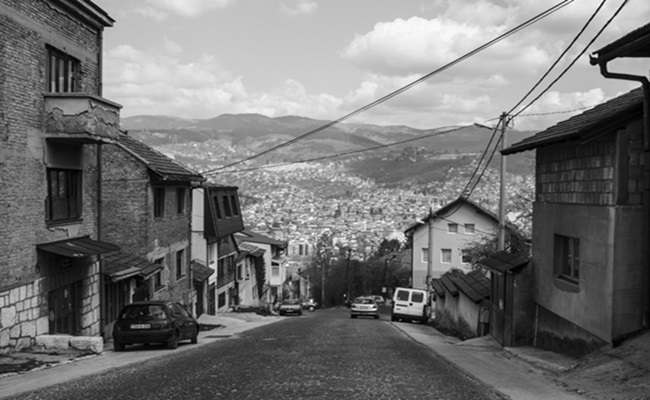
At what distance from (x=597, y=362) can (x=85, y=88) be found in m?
15.7

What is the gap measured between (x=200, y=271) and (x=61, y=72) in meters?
19.9

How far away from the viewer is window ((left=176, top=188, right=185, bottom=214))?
32.8 meters

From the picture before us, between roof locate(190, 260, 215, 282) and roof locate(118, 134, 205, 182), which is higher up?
roof locate(118, 134, 205, 182)

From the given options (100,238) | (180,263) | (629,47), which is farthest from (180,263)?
(629,47)

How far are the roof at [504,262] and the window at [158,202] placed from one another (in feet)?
46.1

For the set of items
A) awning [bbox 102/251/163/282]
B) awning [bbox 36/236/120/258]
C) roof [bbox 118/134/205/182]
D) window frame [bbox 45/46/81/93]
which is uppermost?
window frame [bbox 45/46/81/93]

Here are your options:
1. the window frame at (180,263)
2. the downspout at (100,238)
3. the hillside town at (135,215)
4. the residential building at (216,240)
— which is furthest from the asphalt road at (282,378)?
the residential building at (216,240)

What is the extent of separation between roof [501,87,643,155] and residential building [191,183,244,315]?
21956 mm

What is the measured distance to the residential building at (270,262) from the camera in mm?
67562

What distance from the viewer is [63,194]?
19.4m

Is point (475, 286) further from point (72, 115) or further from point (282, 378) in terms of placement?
point (282, 378)

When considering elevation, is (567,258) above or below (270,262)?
above

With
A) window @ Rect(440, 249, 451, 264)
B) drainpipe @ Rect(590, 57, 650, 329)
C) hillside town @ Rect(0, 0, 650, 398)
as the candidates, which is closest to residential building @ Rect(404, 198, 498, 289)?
window @ Rect(440, 249, 451, 264)

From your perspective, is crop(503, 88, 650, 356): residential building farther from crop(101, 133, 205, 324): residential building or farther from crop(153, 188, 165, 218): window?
crop(153, 188, 165, 218): window
